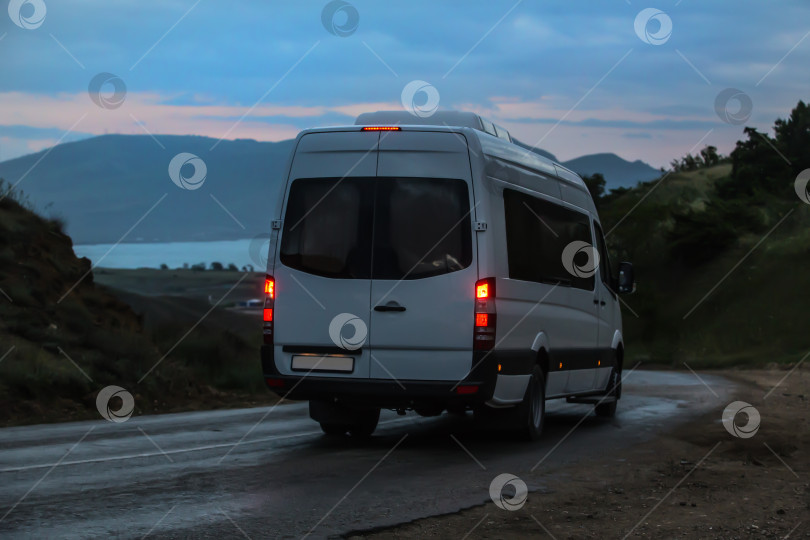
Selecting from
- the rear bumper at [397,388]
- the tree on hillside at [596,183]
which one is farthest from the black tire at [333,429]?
the tree on hillside at [596,183]

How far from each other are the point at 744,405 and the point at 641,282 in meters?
45.3

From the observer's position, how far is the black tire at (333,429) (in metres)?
12.4

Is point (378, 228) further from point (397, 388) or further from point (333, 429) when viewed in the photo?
point (333, 429)

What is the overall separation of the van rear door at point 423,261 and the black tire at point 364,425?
5.58 feet

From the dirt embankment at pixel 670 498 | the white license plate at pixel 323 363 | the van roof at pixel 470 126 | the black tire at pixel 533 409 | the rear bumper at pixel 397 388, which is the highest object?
the van roof at pixel 470 126

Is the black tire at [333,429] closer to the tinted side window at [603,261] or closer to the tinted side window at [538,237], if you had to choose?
the tinted side window at [538,237]

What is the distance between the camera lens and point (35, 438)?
39.4ft

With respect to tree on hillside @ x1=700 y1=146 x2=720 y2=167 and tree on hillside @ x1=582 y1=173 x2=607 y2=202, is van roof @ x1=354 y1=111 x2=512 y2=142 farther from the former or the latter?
tree on hillside @ x1=700 y1=146 x2=720 y2=167

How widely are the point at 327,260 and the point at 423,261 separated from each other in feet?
3.09

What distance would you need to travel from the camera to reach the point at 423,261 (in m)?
10.9

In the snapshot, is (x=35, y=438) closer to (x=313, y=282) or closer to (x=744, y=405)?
(x=313, y=282)

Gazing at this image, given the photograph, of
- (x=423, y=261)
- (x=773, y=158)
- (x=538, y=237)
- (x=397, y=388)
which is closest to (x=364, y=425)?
(x=397, y=388)

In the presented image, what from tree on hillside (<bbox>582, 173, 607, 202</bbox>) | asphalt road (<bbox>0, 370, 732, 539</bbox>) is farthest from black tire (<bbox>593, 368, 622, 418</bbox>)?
tree on hillside (<bbox>582, 173, 607, 202</bbox>)

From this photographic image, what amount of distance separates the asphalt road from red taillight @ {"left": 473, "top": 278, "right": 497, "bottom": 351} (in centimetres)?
108
